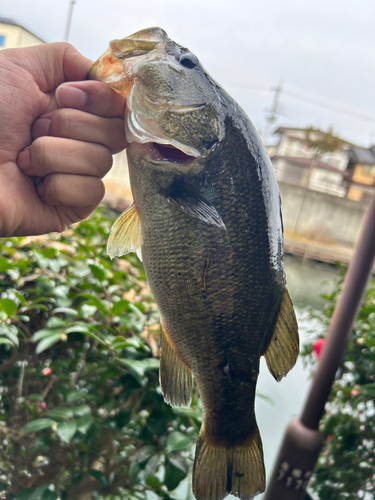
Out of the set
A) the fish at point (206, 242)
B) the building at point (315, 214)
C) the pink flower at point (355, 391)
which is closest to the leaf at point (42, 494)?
the fish at point (206, 242)

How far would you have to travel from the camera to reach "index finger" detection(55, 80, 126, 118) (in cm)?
79

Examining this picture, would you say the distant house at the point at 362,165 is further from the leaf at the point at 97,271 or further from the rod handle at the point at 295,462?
the leaf at the point at 97,271

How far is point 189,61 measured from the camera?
0.75 meters

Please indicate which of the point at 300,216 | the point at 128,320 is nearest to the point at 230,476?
the point at 128,320

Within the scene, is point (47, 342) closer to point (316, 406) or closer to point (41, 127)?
point (41, 127)

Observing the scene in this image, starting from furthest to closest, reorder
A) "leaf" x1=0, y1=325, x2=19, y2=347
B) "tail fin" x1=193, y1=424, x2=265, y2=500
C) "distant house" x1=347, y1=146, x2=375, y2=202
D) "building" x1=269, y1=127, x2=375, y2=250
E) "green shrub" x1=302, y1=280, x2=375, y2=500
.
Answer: "distant house" x1=347, y1=146, x2=375, y2=202 < "building" x1=269, y1=127, x2=375, y2=250 < "green shrub" x1=302, y1=280, x2=375, y2=500 < "leaf" x1=0, y1=325, x2=19, y2=347 < "tail fin" x1=193, y1=424, x2=265, y2=500

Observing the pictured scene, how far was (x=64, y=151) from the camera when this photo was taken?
32.6 inches

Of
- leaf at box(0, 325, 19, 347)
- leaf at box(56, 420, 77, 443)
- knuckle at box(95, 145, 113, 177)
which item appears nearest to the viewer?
knuckle at box(95, 145, 113, 177)

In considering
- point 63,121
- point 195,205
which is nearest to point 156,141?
point 195,205

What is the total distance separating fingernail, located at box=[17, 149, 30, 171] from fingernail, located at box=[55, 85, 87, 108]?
0.47 feet

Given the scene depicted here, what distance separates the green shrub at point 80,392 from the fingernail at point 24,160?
0.52m

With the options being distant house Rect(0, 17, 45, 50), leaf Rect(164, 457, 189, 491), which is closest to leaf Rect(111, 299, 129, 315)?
leaf Rect(164, 457, 189, 491)

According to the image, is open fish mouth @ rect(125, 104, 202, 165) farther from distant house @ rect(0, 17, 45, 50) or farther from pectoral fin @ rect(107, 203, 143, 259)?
distant house @ rect(0, 17, 45, 50)

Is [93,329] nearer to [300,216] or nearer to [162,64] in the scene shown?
[162,64]
